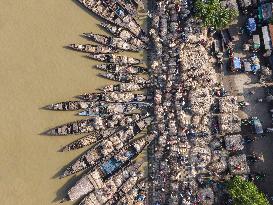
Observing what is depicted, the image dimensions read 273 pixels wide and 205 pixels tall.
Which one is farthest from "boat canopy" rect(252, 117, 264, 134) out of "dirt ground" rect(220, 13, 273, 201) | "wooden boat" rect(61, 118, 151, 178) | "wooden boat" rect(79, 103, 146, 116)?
"wooden boat" rect(79, 103, 146, 116)

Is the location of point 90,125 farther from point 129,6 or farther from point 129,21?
point 129,6

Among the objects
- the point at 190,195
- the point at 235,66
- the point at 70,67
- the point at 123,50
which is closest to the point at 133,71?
the point at 123,50

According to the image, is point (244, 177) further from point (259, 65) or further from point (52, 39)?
point (52, 39)

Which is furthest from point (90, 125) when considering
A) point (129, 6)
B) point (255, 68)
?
point (255, 68)

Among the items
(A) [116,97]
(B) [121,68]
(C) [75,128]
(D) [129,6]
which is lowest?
(C) [75,128]

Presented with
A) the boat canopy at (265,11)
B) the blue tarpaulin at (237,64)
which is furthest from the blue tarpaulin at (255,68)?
the boat canopy at (265,11)

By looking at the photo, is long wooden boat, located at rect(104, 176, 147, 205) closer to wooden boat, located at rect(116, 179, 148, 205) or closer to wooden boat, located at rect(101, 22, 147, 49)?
wooden boat, located at rect(116, 179, 148, 205)

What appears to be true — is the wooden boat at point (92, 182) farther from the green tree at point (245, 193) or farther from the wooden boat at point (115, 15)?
the wooden boat at point (115, 15)
